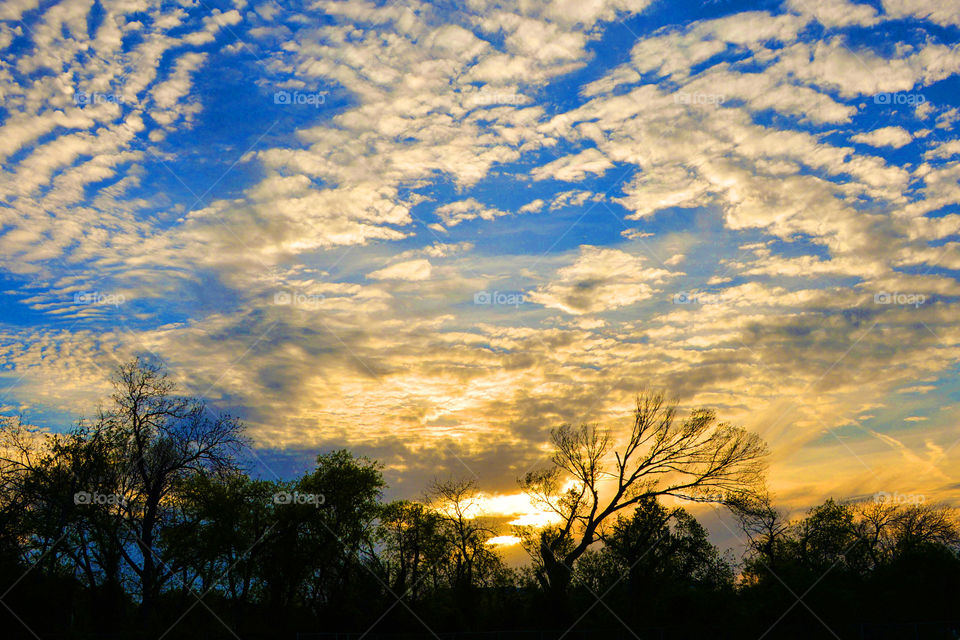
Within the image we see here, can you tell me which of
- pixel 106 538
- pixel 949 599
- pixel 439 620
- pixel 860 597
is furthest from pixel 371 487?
pixel 949 599

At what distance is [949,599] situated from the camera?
40.9 metres

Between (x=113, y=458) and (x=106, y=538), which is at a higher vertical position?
(x=113, y=458)

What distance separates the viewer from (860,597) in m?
42.7

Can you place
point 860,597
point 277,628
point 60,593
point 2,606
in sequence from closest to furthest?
point 2,606 → point 60,593 → point 860,597 → point 277,628

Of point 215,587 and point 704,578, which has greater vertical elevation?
point 215,587

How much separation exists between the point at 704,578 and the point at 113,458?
153ft

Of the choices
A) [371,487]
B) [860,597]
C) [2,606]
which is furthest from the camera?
[371,487]

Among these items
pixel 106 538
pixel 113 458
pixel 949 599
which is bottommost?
pixel 949 599

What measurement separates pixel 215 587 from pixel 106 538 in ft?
29.7

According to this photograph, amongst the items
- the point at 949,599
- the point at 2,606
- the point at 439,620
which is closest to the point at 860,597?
the point at 949,599

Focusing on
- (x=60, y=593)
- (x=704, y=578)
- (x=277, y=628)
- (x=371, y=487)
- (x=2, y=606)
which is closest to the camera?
(x=2, y=606)

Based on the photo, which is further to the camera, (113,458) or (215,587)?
(215,587)

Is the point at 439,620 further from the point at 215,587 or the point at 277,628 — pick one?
the point at 215,587

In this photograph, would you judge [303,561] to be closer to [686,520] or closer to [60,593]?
[60,593]
